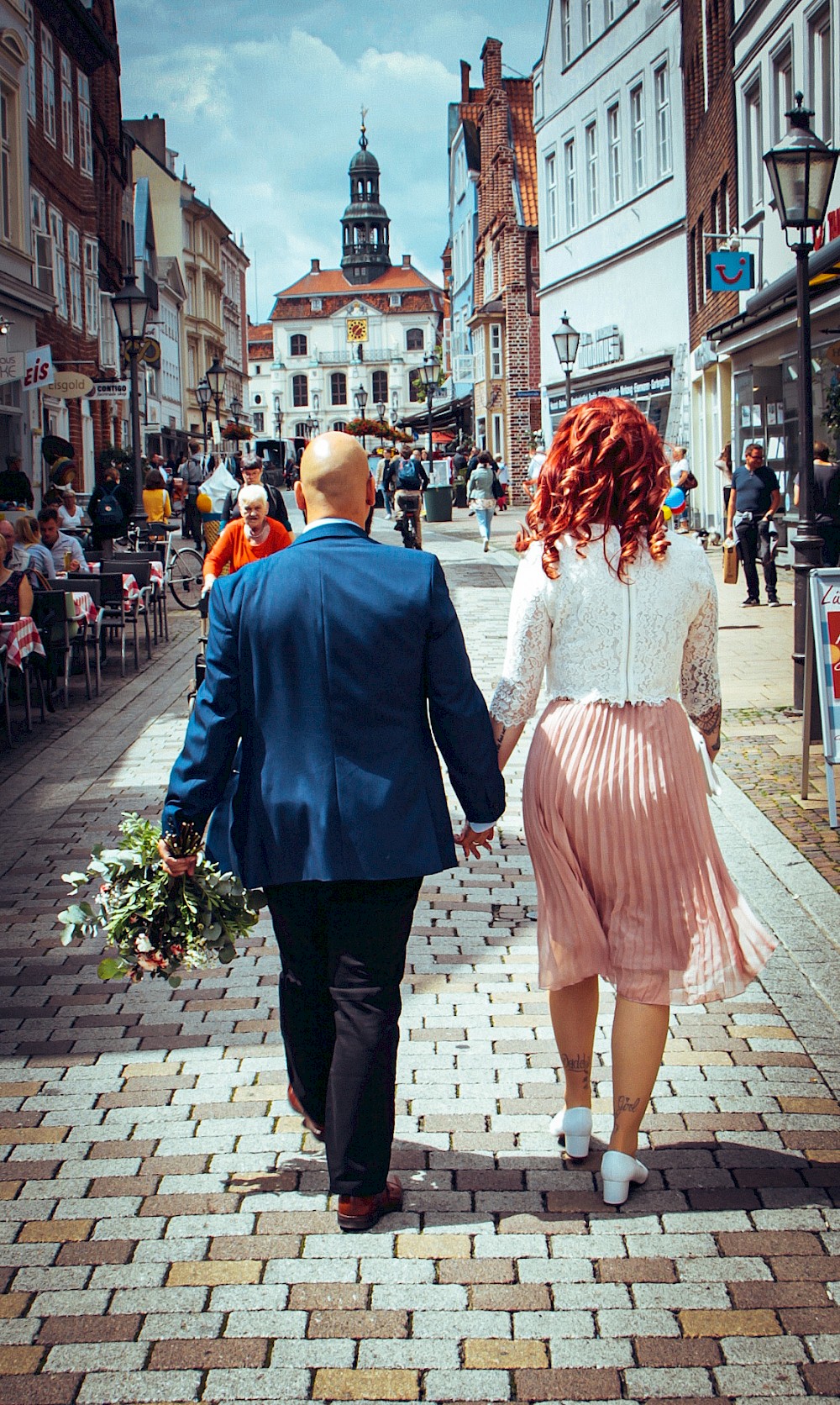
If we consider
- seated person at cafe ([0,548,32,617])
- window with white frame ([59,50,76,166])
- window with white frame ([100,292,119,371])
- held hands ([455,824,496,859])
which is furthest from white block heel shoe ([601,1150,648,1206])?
window with white frame ([100,292,119,371])

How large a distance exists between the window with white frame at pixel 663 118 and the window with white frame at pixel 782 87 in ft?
35.0

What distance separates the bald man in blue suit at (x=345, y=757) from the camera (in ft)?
10.8

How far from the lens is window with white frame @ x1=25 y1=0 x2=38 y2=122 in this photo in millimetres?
24875

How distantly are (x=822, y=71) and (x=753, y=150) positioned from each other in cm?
523

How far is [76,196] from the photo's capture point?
103 feet

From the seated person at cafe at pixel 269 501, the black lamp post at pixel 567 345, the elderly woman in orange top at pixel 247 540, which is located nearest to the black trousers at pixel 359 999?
the elderly woman in orange top at pixel 247 540

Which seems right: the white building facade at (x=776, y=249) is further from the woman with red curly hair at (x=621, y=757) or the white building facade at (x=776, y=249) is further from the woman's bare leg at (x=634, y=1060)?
the woman's bare leg at (x=634, y=1060)

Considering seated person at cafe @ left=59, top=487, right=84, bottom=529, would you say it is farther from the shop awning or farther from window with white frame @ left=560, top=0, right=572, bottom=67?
window with white frame @ left=560, top=0, right=572, bottom=67

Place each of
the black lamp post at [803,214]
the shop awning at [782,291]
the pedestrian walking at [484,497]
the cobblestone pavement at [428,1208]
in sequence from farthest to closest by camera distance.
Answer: the pedestrian walking at [484,497], the shop awning at [782,291], the black lamp post at [803,214], the cobblestone pavement at [428,1208]

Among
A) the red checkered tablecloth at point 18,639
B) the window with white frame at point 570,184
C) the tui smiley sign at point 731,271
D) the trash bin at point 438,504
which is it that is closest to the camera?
the red checkered tablecloth at point 18,639

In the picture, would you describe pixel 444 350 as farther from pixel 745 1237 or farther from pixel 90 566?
pixel 745 1237

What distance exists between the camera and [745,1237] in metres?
3.37

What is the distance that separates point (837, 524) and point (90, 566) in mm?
7946

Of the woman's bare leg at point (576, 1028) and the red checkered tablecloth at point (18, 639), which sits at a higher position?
the red checkered tablecloth at point (18, 639)
